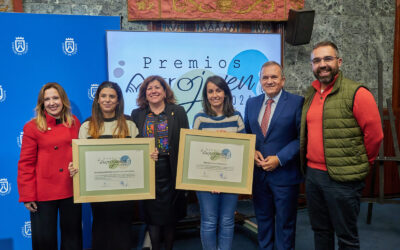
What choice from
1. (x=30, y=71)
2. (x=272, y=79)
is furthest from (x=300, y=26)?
(x=30, y=71)

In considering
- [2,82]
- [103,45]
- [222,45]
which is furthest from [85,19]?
[222,45]

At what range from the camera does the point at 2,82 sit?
2.55 m

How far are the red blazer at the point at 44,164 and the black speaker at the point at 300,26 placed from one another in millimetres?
2926

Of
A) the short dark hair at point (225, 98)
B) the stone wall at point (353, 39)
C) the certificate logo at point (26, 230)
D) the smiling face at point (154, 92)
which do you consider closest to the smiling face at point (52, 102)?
the smiling face at point (154, 92)

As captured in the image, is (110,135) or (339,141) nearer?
(339,141)

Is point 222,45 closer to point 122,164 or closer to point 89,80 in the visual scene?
point 89,80

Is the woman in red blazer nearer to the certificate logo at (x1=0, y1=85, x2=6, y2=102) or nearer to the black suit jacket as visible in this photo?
the black suit jacket

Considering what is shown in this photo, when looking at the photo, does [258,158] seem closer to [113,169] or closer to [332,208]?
[332,208]

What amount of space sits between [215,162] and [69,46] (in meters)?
1.72

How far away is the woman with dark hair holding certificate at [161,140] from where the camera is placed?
2117 mm

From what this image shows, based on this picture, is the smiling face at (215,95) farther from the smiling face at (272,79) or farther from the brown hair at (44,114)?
the brown hair at (44,114)

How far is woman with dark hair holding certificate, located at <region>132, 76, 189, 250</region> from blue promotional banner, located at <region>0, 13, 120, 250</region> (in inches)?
33.1

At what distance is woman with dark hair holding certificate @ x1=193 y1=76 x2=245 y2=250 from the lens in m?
2.01

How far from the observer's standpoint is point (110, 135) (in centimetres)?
199
